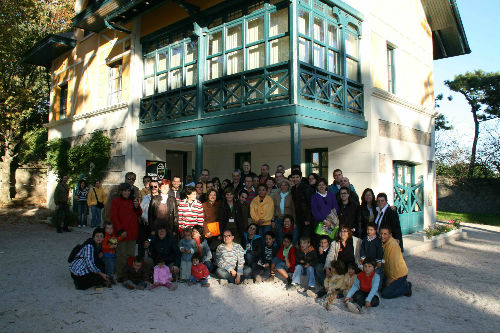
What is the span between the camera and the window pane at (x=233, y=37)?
9.80m

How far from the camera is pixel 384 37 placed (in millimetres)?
10758

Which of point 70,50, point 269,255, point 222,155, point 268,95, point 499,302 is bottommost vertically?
point 499,302

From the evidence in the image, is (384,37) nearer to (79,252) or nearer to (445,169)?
(79,252)

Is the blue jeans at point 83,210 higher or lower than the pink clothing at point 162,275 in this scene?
higher

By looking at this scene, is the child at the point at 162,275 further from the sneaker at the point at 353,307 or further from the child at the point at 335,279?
the sneaker at the point at 353,307

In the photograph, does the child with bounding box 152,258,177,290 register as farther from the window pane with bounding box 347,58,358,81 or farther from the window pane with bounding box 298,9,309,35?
the window pane with bounding box 347,58,358,81

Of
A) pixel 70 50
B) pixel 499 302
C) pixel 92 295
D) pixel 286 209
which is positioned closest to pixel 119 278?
pixel 92 295

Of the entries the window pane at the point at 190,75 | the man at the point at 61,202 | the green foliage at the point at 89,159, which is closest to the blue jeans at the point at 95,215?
the man at the point at 61,202

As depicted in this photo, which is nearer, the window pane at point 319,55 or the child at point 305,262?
the child at point 305,262

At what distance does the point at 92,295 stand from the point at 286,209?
349cm

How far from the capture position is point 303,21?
8828 mm

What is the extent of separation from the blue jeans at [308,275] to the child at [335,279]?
0.27m

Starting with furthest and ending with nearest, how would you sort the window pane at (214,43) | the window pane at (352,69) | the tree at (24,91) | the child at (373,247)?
the tree at (24,91) < the window pane at (214,43) < the window pane at (352,69) < the child at (373,247)

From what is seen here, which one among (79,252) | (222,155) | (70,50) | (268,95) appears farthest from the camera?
(70,50)
